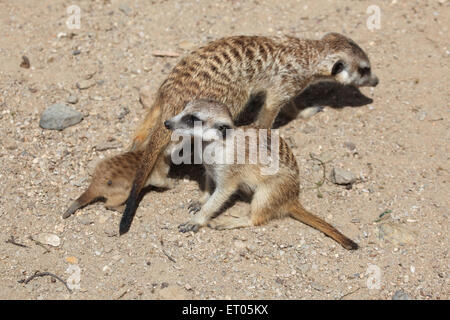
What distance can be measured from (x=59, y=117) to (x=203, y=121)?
1.52 meters

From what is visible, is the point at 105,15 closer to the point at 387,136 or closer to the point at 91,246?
the point at 91,246

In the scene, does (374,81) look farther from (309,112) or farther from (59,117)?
(59,117)

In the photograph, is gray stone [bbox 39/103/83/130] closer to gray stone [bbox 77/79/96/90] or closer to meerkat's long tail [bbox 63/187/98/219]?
gray stone [bbox 77/79/96/90]

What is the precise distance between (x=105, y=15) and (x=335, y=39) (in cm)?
226

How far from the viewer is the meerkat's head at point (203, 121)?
111 inches

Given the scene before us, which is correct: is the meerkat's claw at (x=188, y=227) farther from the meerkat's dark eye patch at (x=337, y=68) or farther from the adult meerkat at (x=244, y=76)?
the meerkat's dark eye patch at (x=337, y=68)

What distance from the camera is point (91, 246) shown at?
3.09m

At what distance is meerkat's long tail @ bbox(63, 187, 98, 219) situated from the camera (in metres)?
3.19

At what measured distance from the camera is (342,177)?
3.55m

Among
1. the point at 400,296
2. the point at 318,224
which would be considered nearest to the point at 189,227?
the point at 318,224

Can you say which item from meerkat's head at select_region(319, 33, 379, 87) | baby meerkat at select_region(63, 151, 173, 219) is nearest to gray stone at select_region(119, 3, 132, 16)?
meerkat's head at select_region(319, 33, 379, 87)

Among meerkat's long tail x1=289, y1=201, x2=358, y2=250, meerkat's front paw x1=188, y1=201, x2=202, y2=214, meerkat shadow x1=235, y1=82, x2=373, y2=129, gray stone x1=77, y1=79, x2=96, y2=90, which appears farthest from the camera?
meerkat shadow x1=235, y1=82, x2=373, y2=129

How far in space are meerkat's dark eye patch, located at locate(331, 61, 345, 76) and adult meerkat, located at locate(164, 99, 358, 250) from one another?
3.55ft

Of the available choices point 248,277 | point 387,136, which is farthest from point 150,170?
point 387,136
